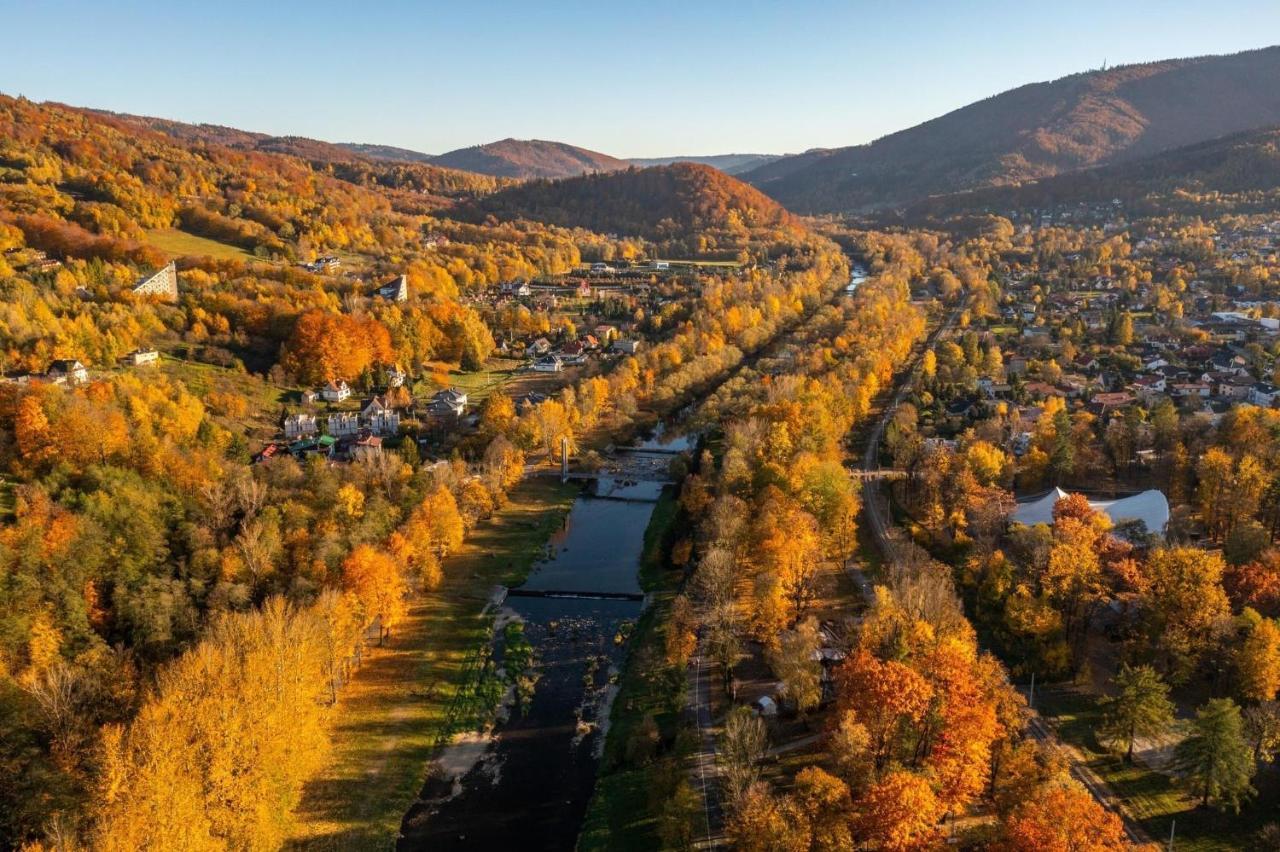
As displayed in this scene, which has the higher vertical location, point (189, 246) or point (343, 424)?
point (189, 246)

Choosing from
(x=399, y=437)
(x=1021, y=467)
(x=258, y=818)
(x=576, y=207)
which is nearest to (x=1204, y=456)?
(x=1021, y=467)

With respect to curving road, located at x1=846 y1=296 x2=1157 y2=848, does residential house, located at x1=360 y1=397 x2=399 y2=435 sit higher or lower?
higher

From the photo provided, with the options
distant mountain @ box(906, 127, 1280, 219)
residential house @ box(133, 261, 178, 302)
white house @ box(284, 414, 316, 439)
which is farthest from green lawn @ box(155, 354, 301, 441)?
distant mountain @ box(906, 127, 1280, 219)

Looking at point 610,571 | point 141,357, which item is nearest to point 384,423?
point 141,357

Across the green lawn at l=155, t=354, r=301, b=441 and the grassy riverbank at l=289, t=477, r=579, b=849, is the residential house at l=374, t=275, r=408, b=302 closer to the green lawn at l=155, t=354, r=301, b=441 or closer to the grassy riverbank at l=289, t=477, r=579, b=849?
the green lawn at l=155, t=354, r=301, b=441

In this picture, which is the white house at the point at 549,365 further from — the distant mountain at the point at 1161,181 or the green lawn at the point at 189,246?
the distant mountain at the point at 1161,181

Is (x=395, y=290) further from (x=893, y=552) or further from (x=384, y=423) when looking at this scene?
(x=893, y=552)

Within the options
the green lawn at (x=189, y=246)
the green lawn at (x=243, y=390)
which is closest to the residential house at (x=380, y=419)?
the green lawn at (x=243, y=390)
